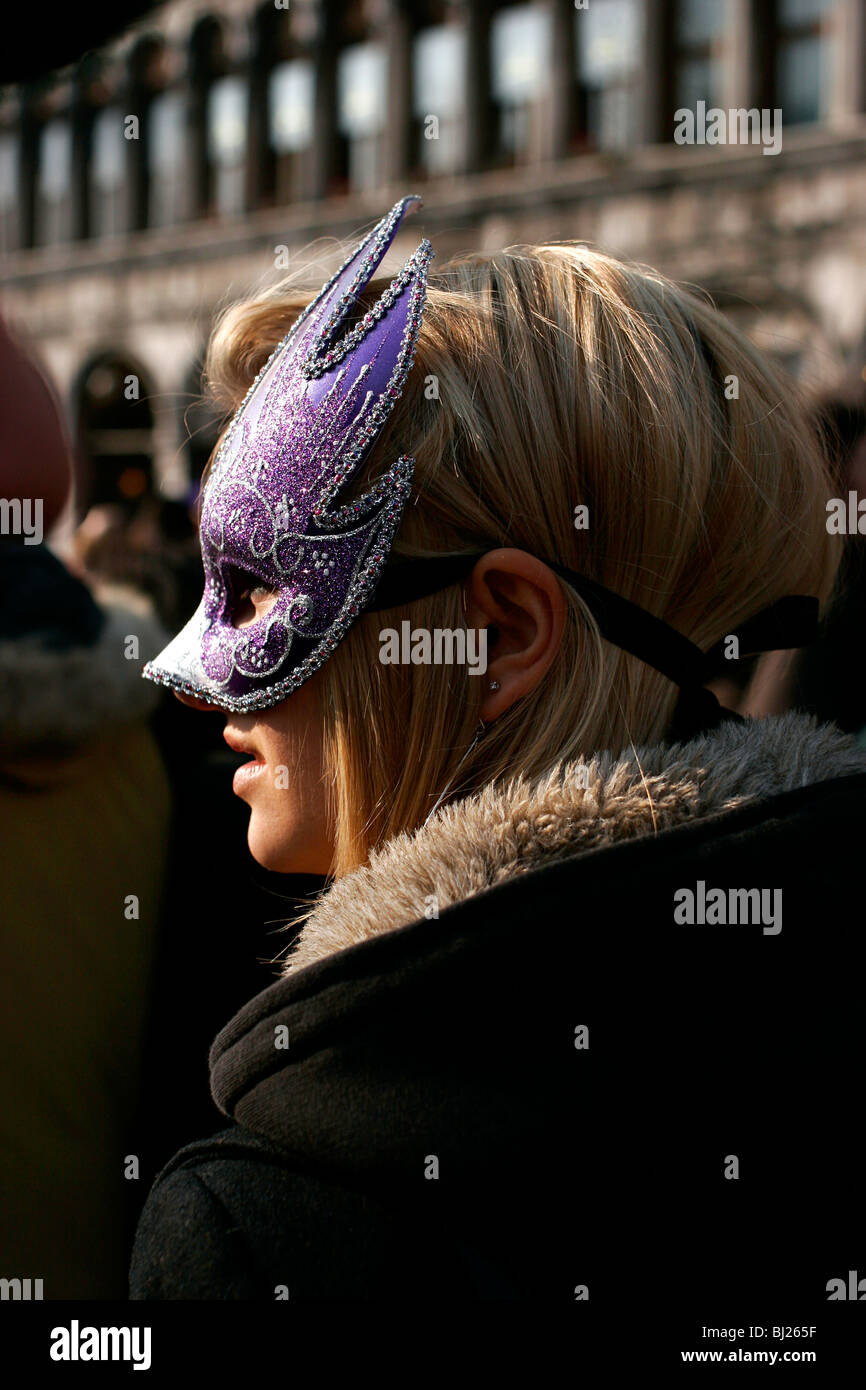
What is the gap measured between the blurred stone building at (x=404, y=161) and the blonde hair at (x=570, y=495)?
314 inches

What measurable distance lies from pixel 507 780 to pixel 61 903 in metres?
1.03

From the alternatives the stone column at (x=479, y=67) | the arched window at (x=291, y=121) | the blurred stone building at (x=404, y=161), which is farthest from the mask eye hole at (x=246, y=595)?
the arched window at (x=291, y=121)

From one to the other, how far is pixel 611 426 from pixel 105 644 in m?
1.15

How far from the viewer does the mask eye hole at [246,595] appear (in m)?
1.74

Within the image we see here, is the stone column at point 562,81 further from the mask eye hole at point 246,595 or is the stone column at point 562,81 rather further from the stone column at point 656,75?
the mask eye hole at point 246,595

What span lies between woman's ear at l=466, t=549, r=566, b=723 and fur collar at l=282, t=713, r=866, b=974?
0.12m

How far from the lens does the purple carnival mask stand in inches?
62.7

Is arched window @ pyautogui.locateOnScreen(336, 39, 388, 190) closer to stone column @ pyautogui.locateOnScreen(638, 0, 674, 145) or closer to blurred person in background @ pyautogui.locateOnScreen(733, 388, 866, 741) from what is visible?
stone column @ pyautogui.locateOnScreen(638, 0, 674, 145)

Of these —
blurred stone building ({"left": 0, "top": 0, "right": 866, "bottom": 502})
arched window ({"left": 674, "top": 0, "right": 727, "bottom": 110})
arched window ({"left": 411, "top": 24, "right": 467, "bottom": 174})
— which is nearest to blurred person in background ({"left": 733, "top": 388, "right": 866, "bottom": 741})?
blurred stone building ({"left": 0, "top": 0, "right": 866, "bottom": 502})

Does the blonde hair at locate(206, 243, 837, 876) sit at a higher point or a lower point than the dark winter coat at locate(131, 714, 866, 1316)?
higher

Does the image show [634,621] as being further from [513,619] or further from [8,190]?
[8,190]

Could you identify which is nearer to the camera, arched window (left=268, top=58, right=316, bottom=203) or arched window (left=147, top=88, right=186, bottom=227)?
arched window (left=268, top=58, right=316, bottom=203)

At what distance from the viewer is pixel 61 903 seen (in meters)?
2.19
